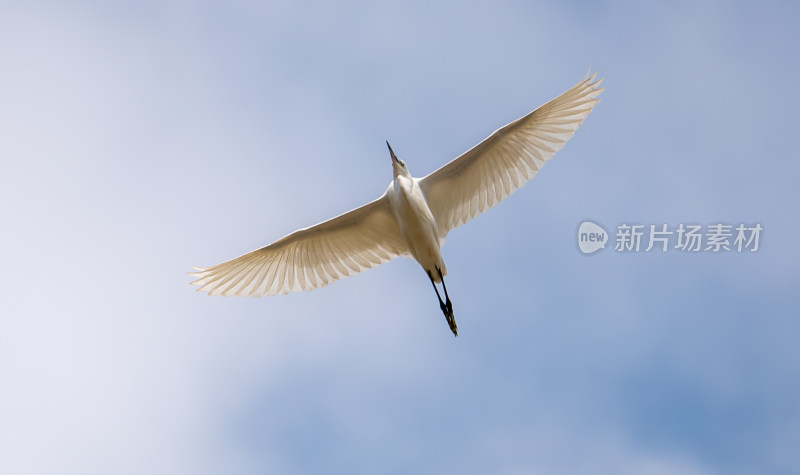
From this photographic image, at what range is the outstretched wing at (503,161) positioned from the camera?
17500 mm

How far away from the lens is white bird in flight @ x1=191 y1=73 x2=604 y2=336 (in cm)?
1750

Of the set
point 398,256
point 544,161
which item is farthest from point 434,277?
point 544,161

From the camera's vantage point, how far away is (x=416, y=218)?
17.2 metres

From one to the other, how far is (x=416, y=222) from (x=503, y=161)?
1.85 metres

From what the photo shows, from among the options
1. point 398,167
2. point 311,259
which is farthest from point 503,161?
point 311,259

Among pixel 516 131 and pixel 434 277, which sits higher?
pixel 516 131

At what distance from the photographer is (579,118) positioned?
17641 mm

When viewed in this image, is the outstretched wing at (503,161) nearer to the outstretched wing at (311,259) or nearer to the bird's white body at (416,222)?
the bird's white body at (416,222)

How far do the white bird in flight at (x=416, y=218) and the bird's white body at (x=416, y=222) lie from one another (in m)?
0.02

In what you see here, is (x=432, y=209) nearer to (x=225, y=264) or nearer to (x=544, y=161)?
(x=544, y=161)

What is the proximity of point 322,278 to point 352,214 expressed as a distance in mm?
1415

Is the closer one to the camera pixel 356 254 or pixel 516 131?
pixel 516 131


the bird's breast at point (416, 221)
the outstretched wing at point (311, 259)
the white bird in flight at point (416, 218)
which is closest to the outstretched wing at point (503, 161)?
the white bird in flight at point (416, 218)

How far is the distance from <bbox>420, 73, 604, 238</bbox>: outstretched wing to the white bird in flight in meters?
0.02
